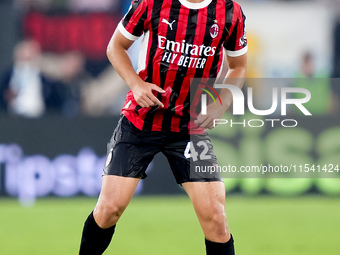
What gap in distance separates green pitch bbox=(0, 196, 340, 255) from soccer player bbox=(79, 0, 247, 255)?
141 centimetres

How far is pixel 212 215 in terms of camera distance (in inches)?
164

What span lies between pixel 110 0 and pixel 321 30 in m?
2.89

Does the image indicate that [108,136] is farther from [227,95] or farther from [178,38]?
[178,38]

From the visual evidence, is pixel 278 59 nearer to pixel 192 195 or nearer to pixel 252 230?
pixel 252 230

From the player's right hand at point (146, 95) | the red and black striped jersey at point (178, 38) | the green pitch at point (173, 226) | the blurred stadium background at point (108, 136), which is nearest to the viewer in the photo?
the player's right hand at point (146, 95)

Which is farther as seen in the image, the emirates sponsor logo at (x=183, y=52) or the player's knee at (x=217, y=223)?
the emirates sponsor logo at (x=183, y=52)

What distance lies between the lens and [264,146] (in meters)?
8.02

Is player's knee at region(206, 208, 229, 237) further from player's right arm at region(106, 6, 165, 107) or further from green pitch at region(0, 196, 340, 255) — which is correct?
green pitch at region(0, 196, 340, 255)

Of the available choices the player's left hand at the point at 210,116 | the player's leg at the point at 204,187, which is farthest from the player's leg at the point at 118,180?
the player's left hand at the point at 210,116

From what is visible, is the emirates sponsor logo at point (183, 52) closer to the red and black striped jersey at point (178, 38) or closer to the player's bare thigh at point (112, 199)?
the red and black striped jersey at point (178, 38)

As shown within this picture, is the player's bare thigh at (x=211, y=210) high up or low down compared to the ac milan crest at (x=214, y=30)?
down

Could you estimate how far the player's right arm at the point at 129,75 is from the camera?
13.6ft

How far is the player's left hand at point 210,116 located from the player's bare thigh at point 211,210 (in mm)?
357

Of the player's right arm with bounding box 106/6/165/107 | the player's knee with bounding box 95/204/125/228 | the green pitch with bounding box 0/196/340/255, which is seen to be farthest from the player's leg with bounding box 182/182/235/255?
the green pitch with bounding box 0/196/340/255
